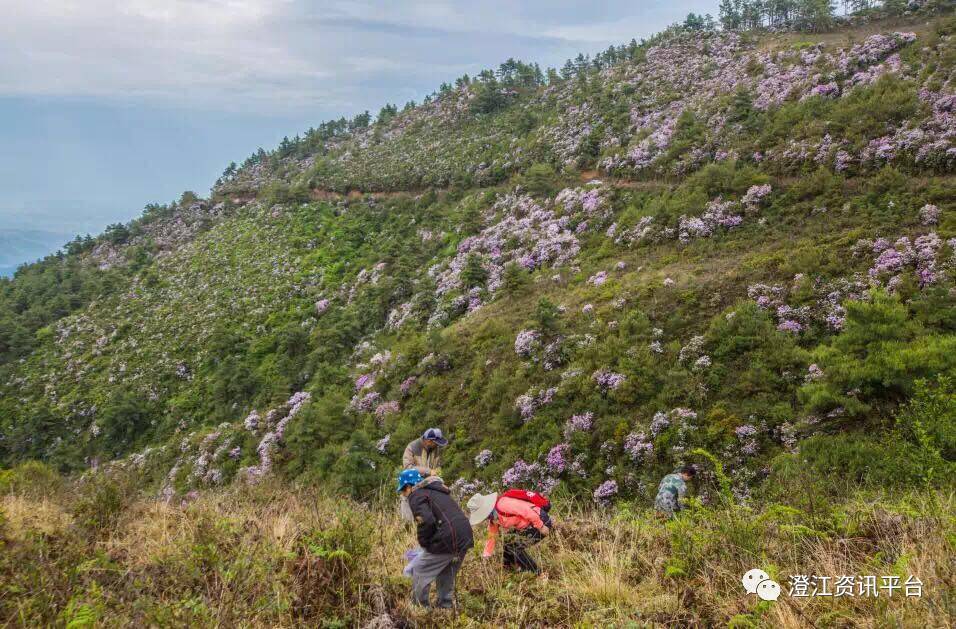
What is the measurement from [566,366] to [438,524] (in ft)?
42.5

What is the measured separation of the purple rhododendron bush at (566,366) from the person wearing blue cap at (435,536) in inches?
9.3

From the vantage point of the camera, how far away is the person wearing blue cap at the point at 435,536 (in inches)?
179

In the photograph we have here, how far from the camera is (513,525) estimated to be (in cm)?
543

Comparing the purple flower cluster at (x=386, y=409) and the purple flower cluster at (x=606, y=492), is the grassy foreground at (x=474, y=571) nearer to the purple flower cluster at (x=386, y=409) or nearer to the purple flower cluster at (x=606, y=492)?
the purple flower cluster at (x=606, y=492)

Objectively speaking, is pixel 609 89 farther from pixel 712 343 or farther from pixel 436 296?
pixel 712 343

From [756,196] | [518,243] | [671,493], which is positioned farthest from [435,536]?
[518,243]

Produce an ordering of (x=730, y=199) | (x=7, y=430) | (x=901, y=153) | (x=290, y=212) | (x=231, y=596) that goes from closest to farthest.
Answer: (x=231, y=596), (x=901, y=153), (x=730, y=199), (x=7, y=430), (x=290, y=212)

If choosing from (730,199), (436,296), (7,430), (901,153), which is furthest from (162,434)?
(901,153)

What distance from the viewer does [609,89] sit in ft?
150

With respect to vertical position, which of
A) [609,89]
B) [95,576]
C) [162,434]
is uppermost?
[609,89]

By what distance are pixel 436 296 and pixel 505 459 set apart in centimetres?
1721

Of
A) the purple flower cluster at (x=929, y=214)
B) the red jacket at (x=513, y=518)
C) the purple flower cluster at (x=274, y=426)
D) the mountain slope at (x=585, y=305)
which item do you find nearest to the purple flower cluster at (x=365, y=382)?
the mountain slope at (x=585, y=305)

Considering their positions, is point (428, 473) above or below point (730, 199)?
below

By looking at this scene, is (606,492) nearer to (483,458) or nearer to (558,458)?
(558,458)
